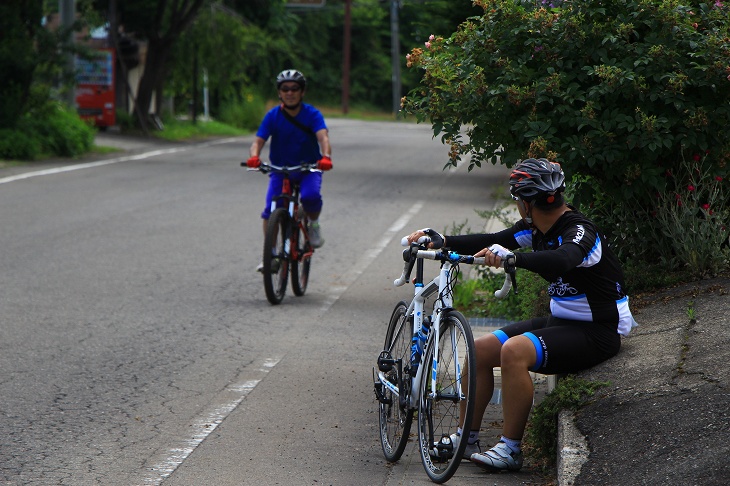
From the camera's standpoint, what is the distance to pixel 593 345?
5.43 m

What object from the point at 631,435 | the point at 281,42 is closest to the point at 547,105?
the point at 631,435

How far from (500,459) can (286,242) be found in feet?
15.9

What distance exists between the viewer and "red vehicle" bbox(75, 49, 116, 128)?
33.2m

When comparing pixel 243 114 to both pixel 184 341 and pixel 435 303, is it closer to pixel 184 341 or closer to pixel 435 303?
pixel 184 341

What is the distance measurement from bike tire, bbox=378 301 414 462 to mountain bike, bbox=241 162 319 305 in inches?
148

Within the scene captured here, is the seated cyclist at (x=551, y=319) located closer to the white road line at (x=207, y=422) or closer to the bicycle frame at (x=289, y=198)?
the white road line at (x=207, y=422)

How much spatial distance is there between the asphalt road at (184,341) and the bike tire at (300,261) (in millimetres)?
133

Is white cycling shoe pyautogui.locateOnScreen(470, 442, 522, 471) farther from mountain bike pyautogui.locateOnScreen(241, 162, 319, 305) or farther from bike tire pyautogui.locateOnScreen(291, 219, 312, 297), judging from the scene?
bike tire pyautogui.locateOnScreen(291, 219, 312, 297)

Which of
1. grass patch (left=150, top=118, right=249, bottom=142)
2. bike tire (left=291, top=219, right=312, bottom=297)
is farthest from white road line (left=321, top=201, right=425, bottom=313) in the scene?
grass patch (left=150, top=118, right=249, bottom=142)

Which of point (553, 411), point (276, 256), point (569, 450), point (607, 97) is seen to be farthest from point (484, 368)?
point (276, 256)

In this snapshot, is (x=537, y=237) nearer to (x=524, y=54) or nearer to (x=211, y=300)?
(x=524, y=54)

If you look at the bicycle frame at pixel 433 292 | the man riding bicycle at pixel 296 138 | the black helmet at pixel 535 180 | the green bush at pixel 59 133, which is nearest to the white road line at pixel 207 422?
the bicycle frame at pixel 433 292

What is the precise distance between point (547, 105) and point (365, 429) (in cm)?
243

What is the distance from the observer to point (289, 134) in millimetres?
10109
